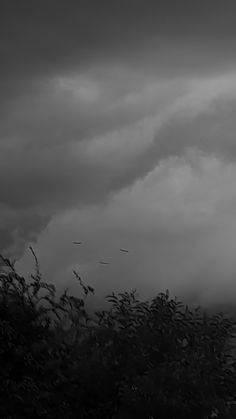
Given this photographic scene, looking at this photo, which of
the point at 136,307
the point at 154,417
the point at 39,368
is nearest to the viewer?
the point at 154,417

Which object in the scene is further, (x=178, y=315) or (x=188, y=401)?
(x=178, y=315)

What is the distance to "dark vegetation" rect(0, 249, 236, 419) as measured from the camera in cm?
3062

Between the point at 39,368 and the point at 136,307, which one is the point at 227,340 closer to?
the point at 136,307

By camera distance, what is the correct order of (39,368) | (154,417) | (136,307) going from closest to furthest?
(154,417)
(39,368)
(136,307)

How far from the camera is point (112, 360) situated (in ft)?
105

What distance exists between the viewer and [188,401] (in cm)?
3064

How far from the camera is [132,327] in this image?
110 feet

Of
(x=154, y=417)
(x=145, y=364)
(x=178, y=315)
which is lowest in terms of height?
(x=154, y=417)

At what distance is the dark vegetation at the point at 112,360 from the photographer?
100 ft

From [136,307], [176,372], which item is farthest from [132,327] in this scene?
[176,372]

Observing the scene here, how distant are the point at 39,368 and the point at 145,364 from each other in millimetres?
3379

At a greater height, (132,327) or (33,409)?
(132,327)

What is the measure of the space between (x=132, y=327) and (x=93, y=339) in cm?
153

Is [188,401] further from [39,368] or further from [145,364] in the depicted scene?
[39,368]
